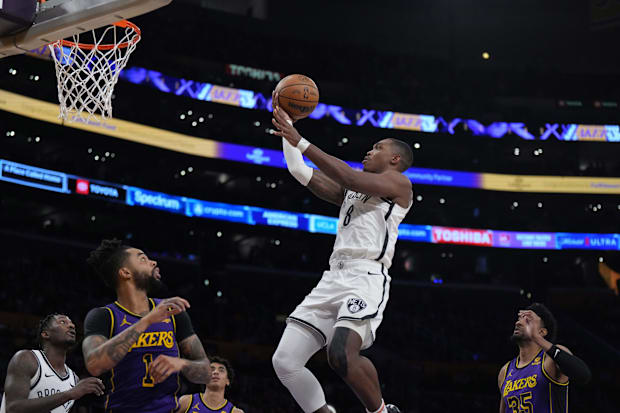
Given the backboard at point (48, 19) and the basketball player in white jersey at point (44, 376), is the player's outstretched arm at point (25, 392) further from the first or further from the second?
the backboard at point (48, 19)

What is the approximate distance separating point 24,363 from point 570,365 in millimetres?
4214

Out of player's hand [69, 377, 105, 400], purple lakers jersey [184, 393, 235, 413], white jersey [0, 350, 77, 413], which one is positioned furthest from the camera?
purple lakers jersey [184, 393, 235, 413]

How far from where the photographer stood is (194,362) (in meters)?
4.28

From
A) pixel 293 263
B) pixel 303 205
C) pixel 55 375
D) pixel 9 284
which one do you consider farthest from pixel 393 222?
pixel 293 263

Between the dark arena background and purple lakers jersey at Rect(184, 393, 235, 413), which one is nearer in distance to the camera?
purple lakers jersey at Rect(184, 393, 235, 413)

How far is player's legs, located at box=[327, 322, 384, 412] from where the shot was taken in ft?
15.4

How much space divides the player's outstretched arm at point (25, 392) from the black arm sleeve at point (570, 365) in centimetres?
341

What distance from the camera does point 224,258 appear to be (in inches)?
1013

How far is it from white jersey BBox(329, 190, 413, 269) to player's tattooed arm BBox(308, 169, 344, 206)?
0.84 feet

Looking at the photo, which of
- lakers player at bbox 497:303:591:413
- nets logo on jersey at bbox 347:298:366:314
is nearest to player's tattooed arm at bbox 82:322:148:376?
nets logo on jersey at bbox 347:298:366:314

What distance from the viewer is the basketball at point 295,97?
5.24 m

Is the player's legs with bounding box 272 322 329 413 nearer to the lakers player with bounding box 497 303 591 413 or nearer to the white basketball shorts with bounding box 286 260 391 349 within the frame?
the white basketball shorts with bounding box 286 260 391 349

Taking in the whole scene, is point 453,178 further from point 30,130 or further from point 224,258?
point 30,130

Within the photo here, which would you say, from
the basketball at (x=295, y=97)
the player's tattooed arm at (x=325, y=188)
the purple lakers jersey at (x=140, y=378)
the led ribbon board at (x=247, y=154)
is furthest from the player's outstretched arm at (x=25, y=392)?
the led ribbon board at (x=247, y=154)
